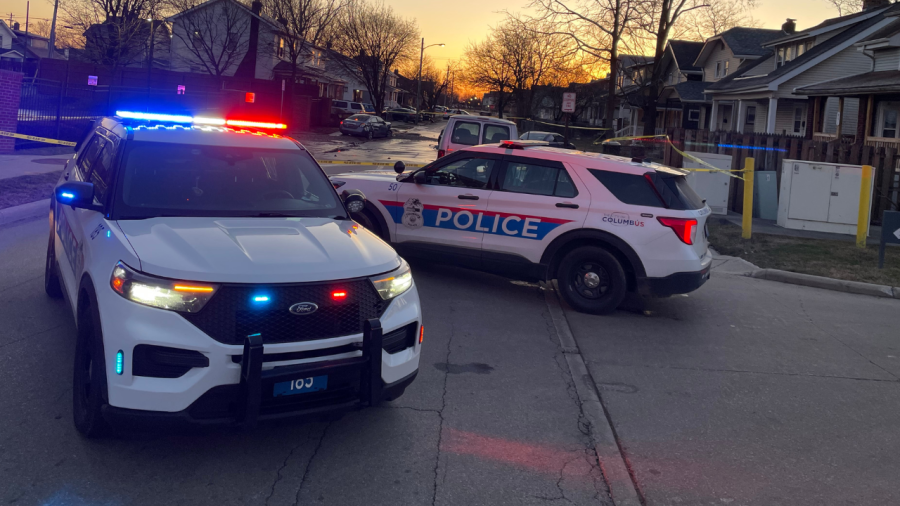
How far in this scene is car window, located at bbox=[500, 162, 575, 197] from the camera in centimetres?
815

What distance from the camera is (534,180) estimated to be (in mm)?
8344

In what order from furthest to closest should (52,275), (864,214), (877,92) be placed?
(877,92) < (864,214) < (52,275)

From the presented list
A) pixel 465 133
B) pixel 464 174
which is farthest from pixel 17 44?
pixel 464 174

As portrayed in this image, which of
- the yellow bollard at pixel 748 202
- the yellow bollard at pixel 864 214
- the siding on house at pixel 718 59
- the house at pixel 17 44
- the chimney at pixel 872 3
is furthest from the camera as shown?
the house at pixel 17 44

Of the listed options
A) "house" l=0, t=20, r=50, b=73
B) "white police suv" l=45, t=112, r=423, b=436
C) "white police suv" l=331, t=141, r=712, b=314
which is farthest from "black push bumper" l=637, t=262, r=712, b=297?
"house" l=0, t=20, r=50, b=73

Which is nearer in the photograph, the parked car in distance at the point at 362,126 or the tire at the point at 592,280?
the tire at the point at 592,280

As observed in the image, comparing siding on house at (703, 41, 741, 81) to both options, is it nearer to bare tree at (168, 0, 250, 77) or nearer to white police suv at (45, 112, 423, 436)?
bare tree at (168, 0, 250, 77)

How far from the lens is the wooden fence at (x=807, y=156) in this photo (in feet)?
49.9

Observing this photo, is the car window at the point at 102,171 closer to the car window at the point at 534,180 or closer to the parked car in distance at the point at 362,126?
the car window at the point at 534,180

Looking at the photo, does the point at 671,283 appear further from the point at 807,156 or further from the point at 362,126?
the point at 362,126

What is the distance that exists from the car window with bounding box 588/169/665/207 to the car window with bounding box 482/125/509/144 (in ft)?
28.9

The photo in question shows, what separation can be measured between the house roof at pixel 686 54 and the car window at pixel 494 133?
39.5 metres

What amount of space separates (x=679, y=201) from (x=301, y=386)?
5096 mm

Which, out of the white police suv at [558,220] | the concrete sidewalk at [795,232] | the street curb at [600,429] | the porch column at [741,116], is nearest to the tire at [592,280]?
the white police suv at [558,220]
